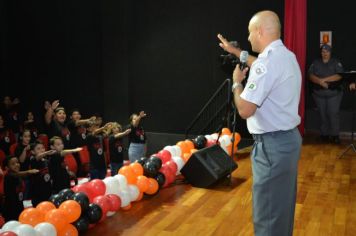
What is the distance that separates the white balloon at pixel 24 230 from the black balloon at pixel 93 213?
1.86 feet

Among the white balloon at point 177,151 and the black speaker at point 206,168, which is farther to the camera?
the white balloon at point 177,151

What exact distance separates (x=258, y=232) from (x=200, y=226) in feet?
4.69

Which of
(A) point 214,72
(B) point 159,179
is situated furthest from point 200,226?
(A) point 214,72

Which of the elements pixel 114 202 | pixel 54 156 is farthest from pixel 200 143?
pixel 114 202

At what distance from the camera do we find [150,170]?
4.59m

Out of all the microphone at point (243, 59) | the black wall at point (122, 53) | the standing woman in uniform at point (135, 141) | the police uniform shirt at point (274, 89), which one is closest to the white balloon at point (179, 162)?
the standing woman in uniform at point (135, 141)

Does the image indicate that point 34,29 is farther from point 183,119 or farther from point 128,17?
point 183,119

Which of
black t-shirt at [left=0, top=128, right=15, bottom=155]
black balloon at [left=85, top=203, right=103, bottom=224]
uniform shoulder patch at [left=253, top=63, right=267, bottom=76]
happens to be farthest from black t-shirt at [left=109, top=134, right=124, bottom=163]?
uniform shoulder patch at [left=253, top=63, right=267, bottom=76]

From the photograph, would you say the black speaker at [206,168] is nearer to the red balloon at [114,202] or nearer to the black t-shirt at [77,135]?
the red balloon at [114,202]

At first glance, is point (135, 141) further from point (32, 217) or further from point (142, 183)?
point (32, 217)

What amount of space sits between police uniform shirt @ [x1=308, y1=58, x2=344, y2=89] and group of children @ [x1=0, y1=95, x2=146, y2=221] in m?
2.95

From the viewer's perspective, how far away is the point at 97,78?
9.96 meters

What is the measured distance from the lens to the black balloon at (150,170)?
15.1 feet

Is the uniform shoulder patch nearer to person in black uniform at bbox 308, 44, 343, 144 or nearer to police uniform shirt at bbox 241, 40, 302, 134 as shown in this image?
police uniform shirt at bbox 241, 40, 302, 134
